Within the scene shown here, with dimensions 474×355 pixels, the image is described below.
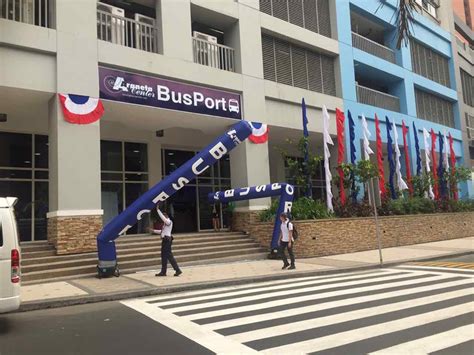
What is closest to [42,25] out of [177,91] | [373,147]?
[177,91]

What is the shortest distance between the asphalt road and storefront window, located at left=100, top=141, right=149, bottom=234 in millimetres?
9671

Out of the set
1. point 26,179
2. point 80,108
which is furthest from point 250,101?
point 26,179

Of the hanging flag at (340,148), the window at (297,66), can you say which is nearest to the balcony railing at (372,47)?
the window at (297,66)

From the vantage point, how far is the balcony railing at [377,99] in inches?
1077

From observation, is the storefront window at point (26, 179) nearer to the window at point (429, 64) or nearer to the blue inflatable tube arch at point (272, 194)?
the blue inflatable tube arch at point (272, 194)

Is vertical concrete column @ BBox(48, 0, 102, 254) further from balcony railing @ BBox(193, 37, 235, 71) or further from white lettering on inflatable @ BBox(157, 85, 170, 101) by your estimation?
balcony railing @ BBox(193, 37, 235, 71)

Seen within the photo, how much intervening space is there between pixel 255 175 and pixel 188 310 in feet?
37.2

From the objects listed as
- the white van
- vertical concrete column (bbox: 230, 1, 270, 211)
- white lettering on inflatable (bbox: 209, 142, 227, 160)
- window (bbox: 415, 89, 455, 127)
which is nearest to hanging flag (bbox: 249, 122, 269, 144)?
vertical concrete column (bbox: 230, 1, 270, 211)

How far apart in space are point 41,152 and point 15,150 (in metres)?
0.98

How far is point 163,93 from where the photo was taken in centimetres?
1691

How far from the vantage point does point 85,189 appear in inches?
572

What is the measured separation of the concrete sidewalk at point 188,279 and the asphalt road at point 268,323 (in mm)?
438

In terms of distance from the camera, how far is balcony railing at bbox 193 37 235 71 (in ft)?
62.6

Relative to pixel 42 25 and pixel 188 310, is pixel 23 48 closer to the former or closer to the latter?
pixel 42 25
